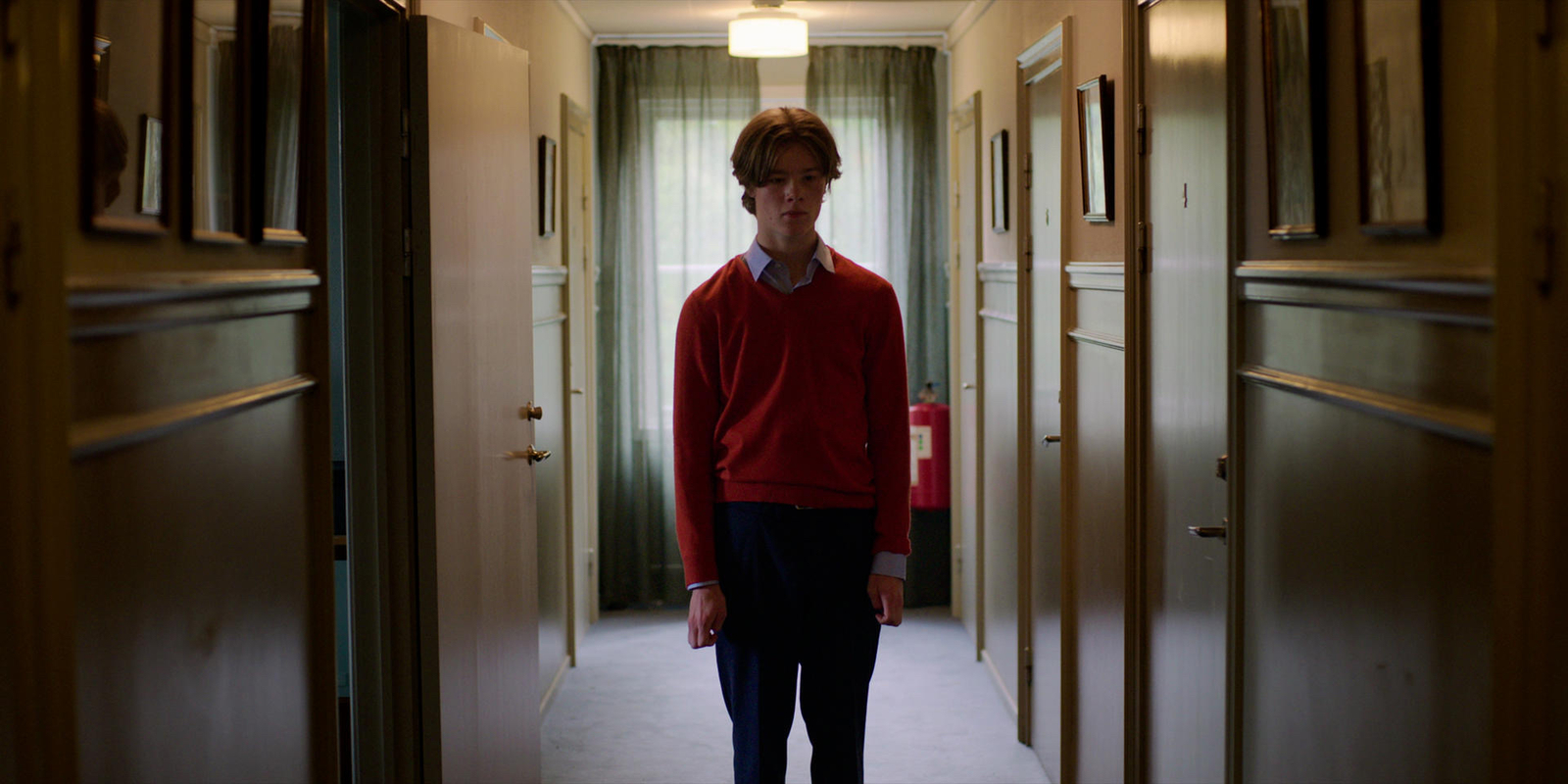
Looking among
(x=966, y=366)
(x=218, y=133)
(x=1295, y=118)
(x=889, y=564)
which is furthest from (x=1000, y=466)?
(x=218, y=133)

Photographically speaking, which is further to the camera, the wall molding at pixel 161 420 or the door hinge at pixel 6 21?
the wall molding at pixel 161 420

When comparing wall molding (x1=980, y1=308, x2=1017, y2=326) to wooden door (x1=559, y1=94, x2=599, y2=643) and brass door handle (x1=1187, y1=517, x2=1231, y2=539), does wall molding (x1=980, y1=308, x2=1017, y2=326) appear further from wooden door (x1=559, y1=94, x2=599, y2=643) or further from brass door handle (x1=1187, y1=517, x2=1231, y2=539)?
brass door handle (x1=1187, y1=517, x2=1231, y2=539)

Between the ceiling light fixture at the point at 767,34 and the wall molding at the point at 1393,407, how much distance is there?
3.02 meters

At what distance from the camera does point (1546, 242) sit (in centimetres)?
121

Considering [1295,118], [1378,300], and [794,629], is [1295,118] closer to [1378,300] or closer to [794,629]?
[1378,300]

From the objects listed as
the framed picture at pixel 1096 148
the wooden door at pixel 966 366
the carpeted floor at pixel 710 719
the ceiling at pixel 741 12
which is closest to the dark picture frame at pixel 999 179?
the wooden door at pixel 966 366

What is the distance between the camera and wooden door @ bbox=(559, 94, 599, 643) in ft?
16.0

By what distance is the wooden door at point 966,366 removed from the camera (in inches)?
193

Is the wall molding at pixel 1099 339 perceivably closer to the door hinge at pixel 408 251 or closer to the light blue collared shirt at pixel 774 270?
the light blue collared shirt at pixel 774 270

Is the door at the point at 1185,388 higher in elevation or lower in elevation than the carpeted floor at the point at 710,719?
higher

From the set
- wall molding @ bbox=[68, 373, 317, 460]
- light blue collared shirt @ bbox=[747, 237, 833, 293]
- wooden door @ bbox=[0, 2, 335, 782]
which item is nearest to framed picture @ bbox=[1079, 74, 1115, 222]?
light blue collared shirt @ bbox=[747, 237, 833, 293]

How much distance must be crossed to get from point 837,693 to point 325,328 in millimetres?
1004

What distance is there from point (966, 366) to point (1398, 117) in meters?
3.68

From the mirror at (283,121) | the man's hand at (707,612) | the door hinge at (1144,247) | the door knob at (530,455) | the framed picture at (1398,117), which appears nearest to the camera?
the framed picture at (1398,117)
